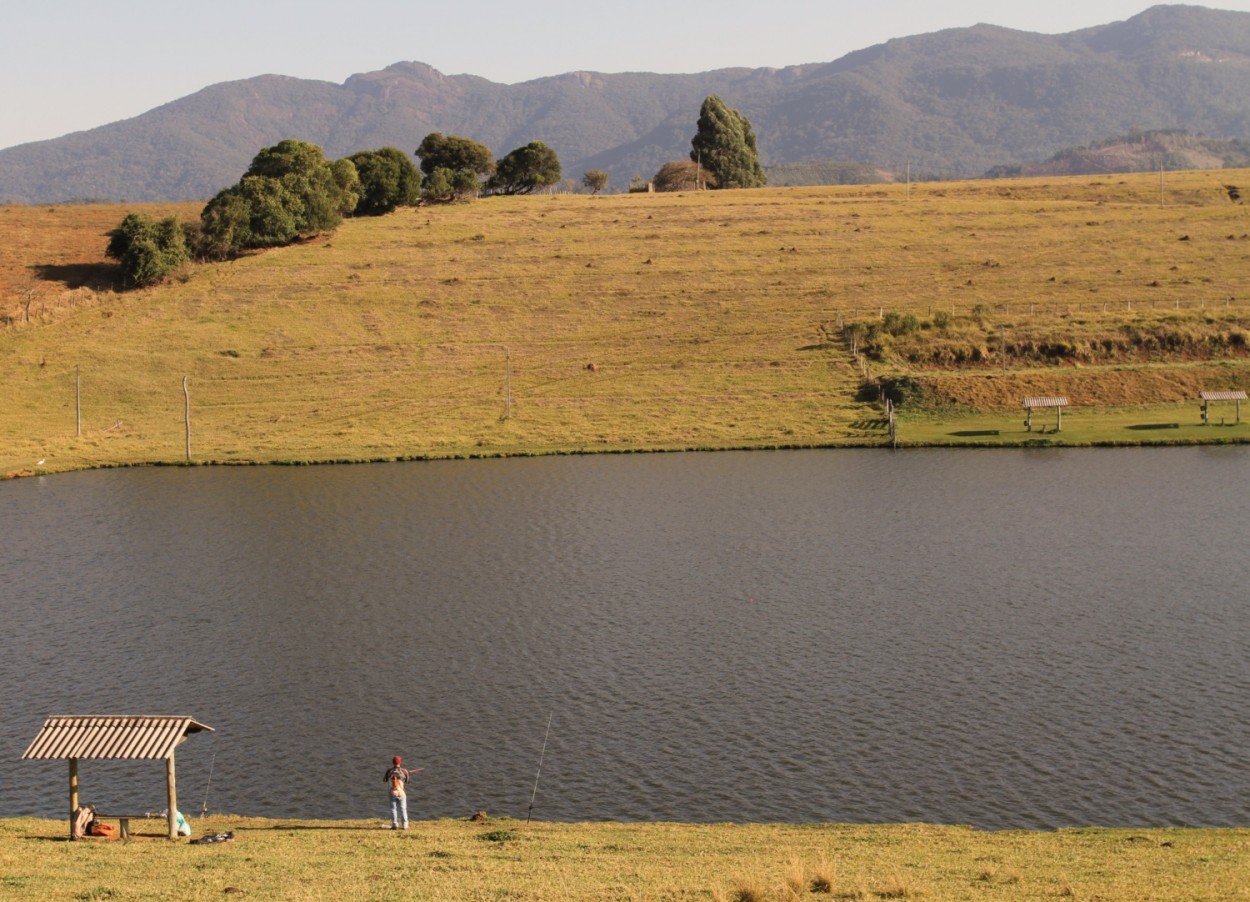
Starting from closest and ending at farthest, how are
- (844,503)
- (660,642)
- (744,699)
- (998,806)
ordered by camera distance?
(998,806) → (744,699) → (660,642) → (844,503)

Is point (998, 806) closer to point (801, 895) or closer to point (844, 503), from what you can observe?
point (801, 895)

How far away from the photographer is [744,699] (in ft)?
125

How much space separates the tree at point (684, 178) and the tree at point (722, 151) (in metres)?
1.11

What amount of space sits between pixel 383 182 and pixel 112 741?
415ft

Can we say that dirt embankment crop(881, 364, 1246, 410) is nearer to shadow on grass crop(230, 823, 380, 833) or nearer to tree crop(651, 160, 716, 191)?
shadow on grass crop(230, 823, 380, 833)

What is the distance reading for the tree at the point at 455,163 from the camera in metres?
164

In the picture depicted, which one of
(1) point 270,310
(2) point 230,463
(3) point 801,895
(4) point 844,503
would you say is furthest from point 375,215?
(3) point 801,895

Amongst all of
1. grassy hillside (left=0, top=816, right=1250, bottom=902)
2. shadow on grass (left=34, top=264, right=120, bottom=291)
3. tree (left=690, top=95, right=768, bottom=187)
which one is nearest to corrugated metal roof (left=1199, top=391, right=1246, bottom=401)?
grassy hillside (left=0, top=816, right=1250, bottom=902)

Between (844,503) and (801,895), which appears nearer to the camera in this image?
(801,895)

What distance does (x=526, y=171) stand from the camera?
180375mm

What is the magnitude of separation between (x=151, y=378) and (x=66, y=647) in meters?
62.8

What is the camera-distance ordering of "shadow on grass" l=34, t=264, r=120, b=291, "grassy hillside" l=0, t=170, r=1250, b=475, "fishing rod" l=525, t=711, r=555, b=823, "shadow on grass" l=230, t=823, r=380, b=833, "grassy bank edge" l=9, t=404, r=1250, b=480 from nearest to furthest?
"shadow on grass" l=230, t=823, r=380, b=833, "fishing rod" l=525, t=711, r=555, b=823, "grassy bank edge" l=9, t=404, r=1250, b=480, "grassy hillside" l=0, t=170, r=1250, b=475, "shadow on grass" l=34, t=264, r=120, b=291

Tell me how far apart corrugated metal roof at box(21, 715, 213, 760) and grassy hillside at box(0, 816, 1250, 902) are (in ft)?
6.04

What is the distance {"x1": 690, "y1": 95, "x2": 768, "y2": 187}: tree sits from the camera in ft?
628
